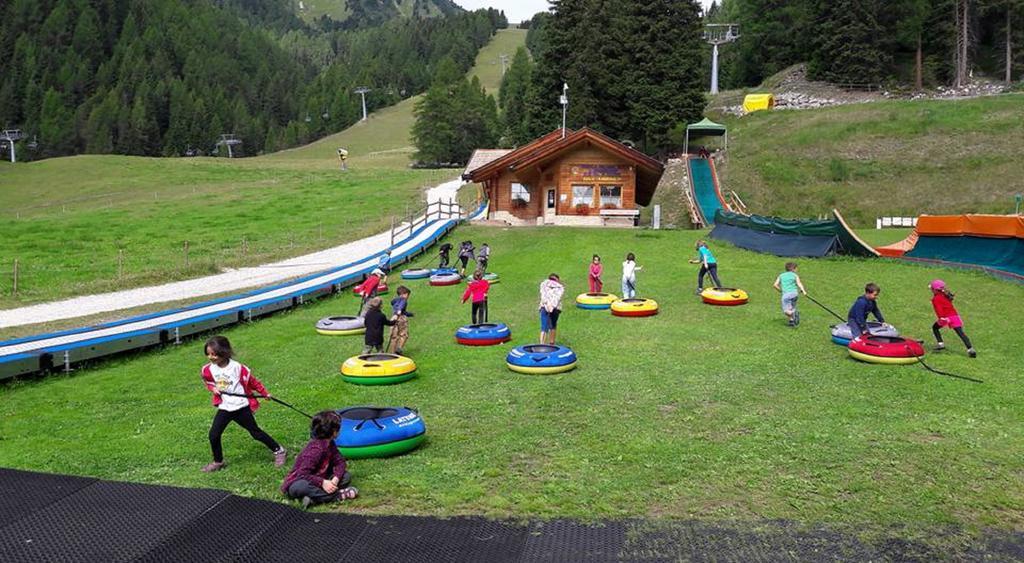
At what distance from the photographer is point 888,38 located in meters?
82.6

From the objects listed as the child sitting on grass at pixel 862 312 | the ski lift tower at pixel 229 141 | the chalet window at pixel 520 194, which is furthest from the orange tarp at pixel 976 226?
the ski lift tower at pixel 229 141

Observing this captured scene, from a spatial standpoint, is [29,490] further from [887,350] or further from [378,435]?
[887,350]

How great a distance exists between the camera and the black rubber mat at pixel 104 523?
6.95 metres

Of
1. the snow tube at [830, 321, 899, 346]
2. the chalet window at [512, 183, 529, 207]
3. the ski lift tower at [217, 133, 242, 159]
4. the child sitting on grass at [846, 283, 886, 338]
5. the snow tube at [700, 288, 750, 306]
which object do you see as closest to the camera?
the child sitting on grass at [846, 283, 886, 338]

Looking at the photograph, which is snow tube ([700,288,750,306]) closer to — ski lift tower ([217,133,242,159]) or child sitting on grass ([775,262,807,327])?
child sitting on grass ([775,262,807,327])

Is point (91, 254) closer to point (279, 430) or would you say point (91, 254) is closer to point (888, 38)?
point (279, 430)

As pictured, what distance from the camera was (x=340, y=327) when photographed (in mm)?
20078

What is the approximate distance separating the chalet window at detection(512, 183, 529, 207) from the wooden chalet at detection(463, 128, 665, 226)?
340mm

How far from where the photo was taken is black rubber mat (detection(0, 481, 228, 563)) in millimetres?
6945

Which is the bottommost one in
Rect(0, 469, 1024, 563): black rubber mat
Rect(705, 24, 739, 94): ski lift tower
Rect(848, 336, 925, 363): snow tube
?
Rect(0, 469, 1024, 563): black rubber mat

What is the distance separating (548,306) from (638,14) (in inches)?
2261

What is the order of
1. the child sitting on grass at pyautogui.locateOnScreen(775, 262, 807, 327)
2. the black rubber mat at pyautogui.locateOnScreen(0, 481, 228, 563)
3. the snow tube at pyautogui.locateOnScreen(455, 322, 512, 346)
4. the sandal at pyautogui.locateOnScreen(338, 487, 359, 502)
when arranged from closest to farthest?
the black rubber mat at pyautogui.locateOnScreen(0, 481, 228, 563)
the sandal at pyautogui.locateOnScreen(338, 487, 359, 502)
the snow tube at pyautogui.locateOnScreen(455, 322, 512, 346)
the child sitting on grass at pyautogui.locateOnScreen(775, 262, 807, 327)

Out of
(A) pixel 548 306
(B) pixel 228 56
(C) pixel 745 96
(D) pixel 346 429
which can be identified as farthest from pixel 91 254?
(B) pixel 228 56

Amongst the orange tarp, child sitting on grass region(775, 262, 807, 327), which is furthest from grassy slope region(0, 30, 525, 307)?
the orange tarp
